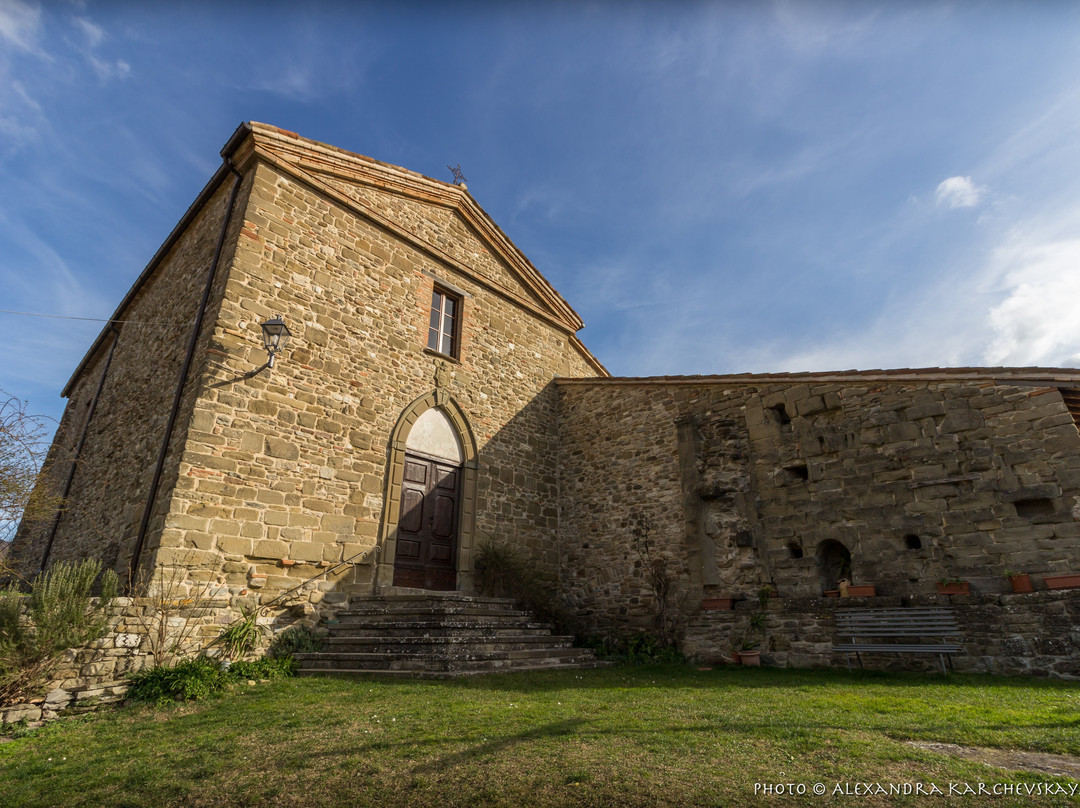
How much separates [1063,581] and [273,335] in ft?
33.4

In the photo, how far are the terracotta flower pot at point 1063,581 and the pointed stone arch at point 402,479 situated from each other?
7.81 m

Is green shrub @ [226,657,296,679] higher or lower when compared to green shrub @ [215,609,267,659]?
lower

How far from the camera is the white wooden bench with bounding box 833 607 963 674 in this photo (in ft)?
21.8

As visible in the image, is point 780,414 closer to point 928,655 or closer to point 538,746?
point 928,655

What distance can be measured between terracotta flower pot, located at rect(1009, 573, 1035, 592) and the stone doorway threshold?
375cm

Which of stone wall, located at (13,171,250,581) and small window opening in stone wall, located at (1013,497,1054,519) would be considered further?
stone wall, located at (13,171,250,581)

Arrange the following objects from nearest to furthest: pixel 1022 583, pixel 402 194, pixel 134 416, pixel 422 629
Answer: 1. pixel 1022 583
2. pixel 422 629
3. pixel 134 416
4. pixel 402 194

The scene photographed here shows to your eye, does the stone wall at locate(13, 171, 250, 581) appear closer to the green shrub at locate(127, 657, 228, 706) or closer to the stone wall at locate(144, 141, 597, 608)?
the stone wall at locate(144, 141, 597, 608)

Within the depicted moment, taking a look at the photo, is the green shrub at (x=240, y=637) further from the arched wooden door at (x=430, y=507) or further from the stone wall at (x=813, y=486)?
the stone wall at (x=813, y=486)

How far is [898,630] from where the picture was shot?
6.95m

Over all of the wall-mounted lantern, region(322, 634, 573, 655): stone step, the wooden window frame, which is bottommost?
region(322, 634, 573, 655): stone step

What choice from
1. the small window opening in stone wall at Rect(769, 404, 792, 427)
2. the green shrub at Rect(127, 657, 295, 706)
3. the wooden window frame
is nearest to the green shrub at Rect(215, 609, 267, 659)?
the green shrub at Rect(127, 657, 295, 706)

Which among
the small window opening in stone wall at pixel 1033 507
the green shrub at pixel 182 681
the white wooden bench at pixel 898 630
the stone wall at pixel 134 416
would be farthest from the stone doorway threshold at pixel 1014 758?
the stone wall at pixel 134 416

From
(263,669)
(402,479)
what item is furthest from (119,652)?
(402,479)
